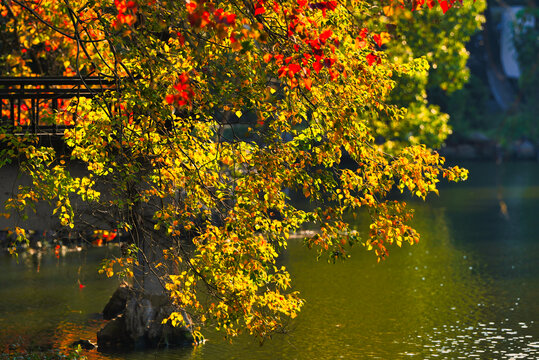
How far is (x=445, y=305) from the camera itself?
25.5 meters

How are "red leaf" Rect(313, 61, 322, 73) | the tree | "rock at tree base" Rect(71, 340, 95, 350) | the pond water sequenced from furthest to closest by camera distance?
the pond water < "rock at tree base" Rect(71, 340, 95, 350) < the tree < "red leaf" Rect(313, 61, 322, 73)

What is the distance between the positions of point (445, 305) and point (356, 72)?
12692 millimetres

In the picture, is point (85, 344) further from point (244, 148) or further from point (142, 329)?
point (244, 148)

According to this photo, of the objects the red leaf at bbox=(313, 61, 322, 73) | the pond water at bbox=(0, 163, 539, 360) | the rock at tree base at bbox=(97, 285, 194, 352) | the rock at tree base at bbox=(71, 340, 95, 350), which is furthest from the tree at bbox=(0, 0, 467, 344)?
the rock at tree base at bbox=(71, 340, 95, 350)

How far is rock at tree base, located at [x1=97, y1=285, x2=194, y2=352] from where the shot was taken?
1989 centimetres

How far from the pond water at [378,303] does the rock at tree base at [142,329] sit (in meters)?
0.43

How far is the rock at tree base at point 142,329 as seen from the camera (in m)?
19.9

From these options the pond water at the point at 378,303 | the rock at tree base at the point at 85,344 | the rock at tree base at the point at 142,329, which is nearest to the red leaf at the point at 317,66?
the pond water at the point at 378,303

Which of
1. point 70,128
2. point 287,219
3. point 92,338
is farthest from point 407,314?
point 70,128

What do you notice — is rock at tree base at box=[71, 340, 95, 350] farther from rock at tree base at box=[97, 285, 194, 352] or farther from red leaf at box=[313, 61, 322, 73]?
red leaf at box=[313, 61, 322, 73]

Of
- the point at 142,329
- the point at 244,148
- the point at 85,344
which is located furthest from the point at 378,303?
the point at 244,148

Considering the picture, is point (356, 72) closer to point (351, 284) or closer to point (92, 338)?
point (92, 338)

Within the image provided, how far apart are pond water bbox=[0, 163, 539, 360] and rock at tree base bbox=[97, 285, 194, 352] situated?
1.40 ft

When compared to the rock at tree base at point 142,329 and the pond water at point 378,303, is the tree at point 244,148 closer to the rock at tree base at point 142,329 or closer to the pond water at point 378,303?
the pond water at point 378,303
